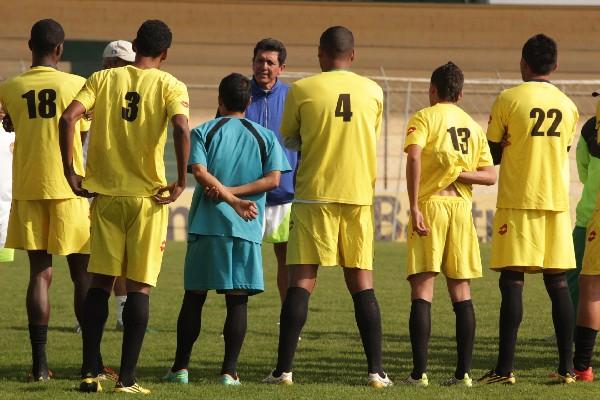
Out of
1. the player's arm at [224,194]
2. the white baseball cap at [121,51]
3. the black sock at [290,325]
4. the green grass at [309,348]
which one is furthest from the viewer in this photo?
the white baseball cap at [121,51]

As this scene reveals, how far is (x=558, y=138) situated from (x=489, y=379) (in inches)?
57.7

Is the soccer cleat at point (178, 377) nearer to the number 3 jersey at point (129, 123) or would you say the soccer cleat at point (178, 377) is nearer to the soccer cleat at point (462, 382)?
the number 3 jersey at point (129, 123)

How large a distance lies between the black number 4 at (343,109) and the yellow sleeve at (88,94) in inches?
53.4

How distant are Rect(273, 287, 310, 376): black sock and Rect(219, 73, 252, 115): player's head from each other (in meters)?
1.10

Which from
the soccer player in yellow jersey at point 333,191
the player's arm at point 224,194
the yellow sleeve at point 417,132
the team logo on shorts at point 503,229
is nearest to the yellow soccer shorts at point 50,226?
the player's arm at point 224,194

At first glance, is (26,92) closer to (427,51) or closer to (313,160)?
(313,160)

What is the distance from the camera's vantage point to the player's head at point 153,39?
22.8ft

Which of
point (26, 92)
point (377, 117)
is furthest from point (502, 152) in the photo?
point (26, 92)

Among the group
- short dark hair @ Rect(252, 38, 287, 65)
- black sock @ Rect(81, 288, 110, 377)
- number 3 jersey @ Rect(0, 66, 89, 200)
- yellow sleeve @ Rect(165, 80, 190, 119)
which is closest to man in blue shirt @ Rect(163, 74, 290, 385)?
yellow sleeve @ Rect(165, 80, 190, 119)

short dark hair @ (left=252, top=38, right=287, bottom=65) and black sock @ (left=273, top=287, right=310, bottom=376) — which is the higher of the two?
short dark hair @ (left=252, top=38, right=287, bottom=65)

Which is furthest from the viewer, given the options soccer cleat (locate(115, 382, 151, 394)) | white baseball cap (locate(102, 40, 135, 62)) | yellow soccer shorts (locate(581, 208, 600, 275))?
white baseball cap (locate(102, 40, 135, 62))

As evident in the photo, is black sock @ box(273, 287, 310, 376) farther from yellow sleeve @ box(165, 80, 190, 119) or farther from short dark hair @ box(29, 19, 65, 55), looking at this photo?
short dark hair @ box(29, 19, 65, 55)

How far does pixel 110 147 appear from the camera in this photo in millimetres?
6977

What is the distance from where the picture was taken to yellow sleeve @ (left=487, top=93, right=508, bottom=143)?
25.0ft
